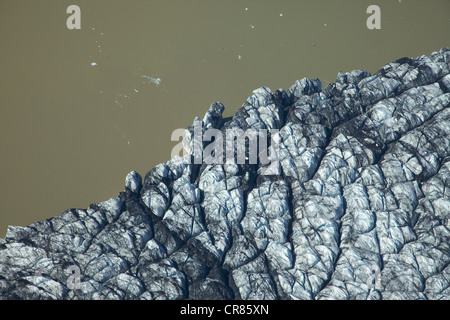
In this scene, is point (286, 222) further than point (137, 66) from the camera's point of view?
No

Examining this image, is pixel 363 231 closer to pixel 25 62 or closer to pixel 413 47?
pixel 413 47

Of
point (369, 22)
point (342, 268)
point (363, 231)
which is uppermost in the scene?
point (369, 22)

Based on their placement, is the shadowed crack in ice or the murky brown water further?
the murky brown water

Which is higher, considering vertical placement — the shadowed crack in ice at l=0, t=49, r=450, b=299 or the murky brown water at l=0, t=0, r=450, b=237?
the murky brown water at l=0, t=0, r=450, b=237

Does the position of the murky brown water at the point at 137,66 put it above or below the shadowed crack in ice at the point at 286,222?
above

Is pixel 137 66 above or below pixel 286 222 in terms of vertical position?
above

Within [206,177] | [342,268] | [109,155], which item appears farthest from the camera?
[109,155]

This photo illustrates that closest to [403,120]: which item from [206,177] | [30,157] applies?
[206,177]

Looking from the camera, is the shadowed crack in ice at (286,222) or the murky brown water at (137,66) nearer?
the shadowed crack in ice at (286,222)
